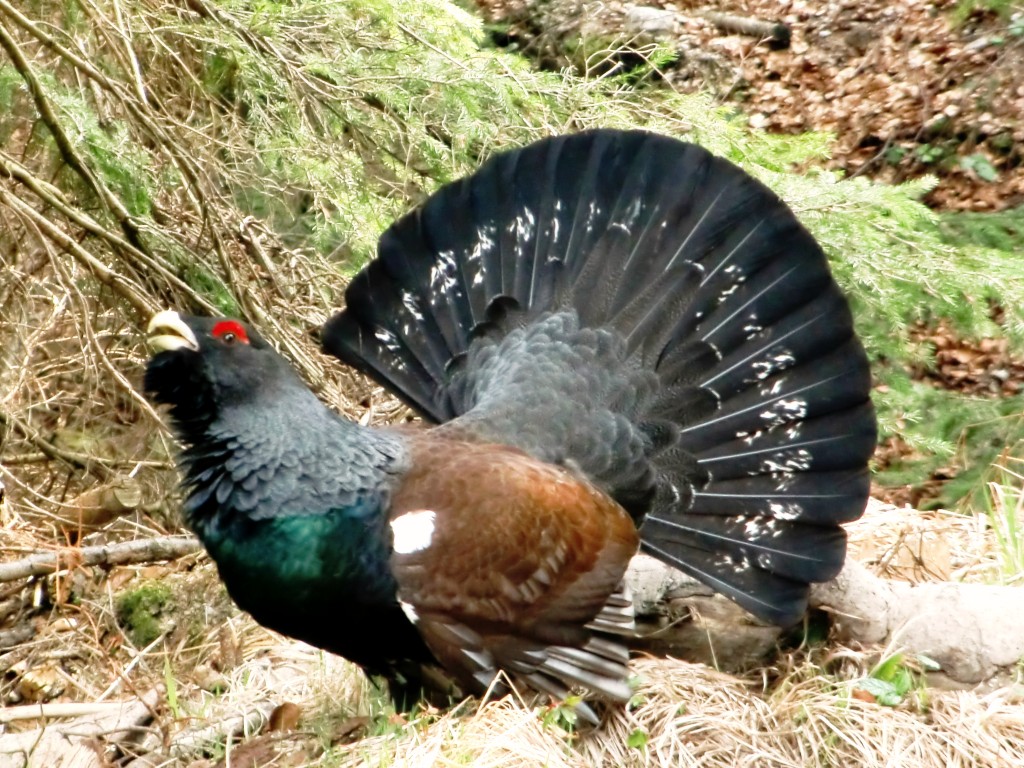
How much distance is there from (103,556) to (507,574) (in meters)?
1.92

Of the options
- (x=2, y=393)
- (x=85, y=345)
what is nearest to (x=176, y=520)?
(x=2, y=393)

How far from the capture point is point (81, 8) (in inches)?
185

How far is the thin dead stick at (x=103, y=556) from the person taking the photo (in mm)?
4480

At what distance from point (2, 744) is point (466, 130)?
2913mm

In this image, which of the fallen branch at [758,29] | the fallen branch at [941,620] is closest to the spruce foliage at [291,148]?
the fallen branch at [941,620]

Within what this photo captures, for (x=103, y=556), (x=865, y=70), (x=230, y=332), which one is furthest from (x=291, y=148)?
(x=865, y=70)

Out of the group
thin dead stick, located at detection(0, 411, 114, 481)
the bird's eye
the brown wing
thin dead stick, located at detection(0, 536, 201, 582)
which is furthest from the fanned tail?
thin dead stick, located at detection(0, 411, 114, 481)

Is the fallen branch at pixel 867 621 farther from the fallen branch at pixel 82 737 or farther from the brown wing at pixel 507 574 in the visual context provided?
the fallen branch at pixel 82 737

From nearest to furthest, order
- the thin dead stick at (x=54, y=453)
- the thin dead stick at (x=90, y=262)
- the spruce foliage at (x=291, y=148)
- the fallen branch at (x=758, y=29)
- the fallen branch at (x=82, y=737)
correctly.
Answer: the fallen branch at (x=82, y=737)
the thin dead stick at (x=90, y=262)
the spruce foliage at (x=291, y=148)
the thin dead stick at (x=54, y=453)
the fallen branch at (x=758, y=29)

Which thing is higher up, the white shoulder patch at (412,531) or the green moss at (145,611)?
the white shoulder patch at (412,531)

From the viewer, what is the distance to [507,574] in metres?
3.76

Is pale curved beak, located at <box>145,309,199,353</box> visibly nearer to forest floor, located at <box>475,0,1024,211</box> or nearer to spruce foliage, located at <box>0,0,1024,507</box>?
spruce foliage, located at <box>0,0,1024,507</box>

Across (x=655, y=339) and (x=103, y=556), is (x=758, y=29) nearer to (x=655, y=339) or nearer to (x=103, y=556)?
(x=655, y=339)

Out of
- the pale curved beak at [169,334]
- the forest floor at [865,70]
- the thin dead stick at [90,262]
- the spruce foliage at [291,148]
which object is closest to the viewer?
the pale curved beak at [169,334]
